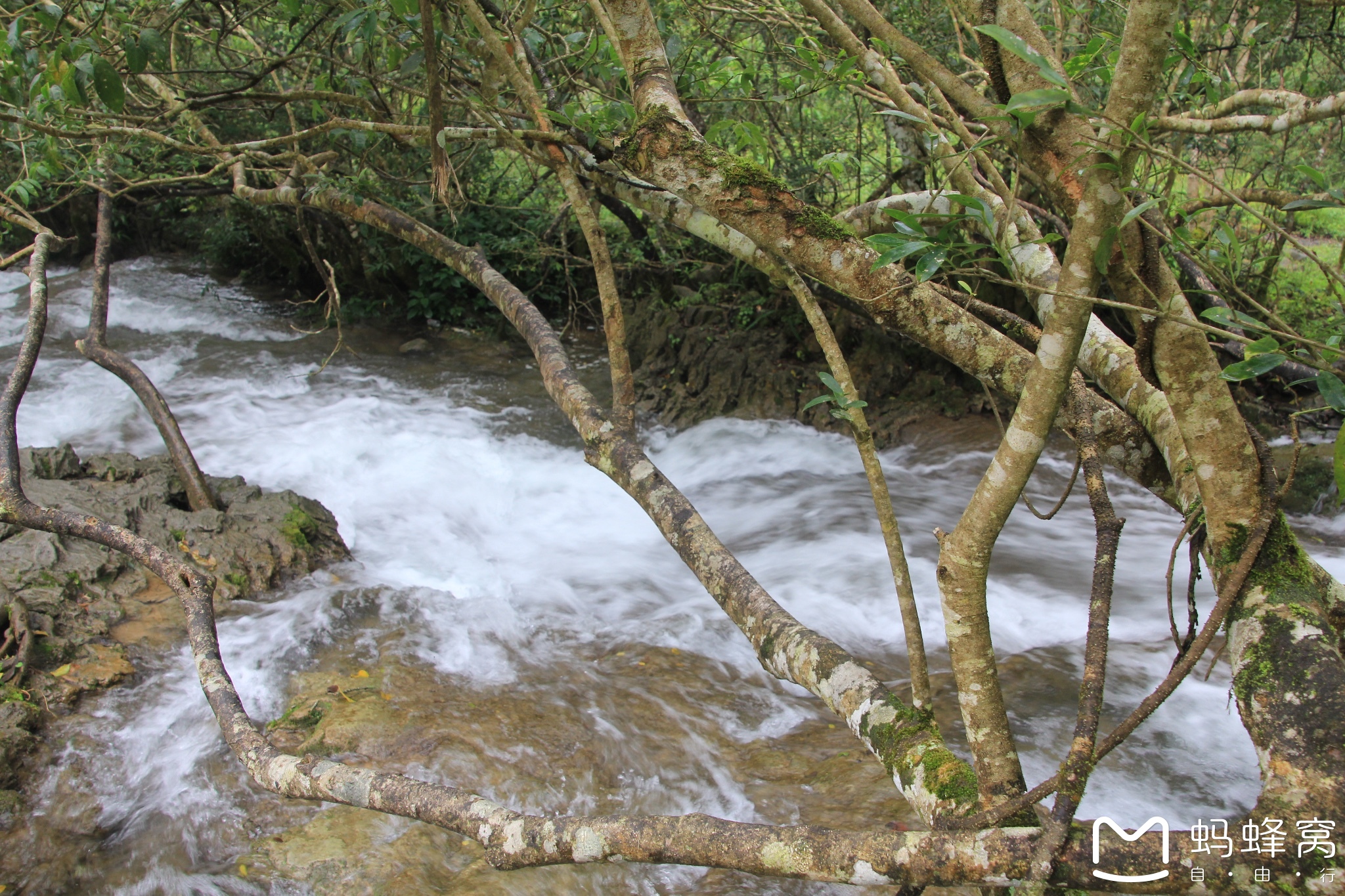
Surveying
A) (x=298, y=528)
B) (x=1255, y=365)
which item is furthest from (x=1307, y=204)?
(x=298, y=528)

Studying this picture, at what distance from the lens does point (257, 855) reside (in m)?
2.57

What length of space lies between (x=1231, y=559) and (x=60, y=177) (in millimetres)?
9144

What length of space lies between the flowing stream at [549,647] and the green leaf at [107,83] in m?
2.24

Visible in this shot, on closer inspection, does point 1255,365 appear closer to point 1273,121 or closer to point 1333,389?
point 1333,389

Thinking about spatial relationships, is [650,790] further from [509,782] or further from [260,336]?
[260,336]

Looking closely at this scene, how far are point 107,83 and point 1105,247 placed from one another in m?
2.73

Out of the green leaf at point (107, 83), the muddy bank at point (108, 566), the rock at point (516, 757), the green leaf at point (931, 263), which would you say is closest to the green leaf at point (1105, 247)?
the green leaf at point (931, 263)

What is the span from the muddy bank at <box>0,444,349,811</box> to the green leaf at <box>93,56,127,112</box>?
216 cm

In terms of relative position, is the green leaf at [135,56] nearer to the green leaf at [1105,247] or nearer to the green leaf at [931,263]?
the green leaf at [931,263]

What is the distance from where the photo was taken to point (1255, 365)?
45.3 inches

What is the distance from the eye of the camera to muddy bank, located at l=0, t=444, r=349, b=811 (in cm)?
304

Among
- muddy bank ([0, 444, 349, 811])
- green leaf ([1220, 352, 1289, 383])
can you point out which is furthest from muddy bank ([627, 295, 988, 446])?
green leaf ([1220, 352, 1289, 383])

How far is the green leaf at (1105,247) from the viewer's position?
1158 mm

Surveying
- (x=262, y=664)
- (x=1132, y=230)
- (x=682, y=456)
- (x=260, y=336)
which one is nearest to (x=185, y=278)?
(x=260, y=336)
